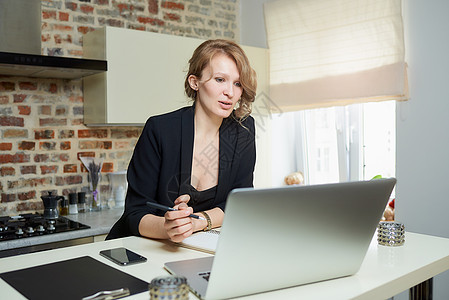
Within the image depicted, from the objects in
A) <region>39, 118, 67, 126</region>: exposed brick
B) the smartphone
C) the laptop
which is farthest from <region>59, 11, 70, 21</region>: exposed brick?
the laptop

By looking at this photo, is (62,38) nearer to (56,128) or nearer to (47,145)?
(56,128)

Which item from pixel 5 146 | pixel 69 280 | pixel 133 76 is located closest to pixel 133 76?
pixel 133 76

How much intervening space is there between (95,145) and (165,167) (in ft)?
5.48

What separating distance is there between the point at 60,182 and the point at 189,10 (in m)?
1.74

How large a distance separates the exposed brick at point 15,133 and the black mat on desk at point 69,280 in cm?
192

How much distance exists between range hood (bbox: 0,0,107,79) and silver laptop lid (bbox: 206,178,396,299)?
6.49 ft

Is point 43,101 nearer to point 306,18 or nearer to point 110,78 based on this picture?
point 110,78

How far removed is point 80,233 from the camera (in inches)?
99.8

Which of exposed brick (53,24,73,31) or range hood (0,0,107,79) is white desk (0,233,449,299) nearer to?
range hood (0,0,107,79)

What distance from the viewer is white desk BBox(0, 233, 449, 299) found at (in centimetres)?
104

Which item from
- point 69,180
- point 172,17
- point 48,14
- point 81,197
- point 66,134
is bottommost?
point 81,197

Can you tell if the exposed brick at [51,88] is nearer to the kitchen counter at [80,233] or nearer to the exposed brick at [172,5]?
the kitchen counter at [80,233]

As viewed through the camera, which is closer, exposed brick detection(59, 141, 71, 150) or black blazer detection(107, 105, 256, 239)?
black blazer detection(107, 105, 256, 239)

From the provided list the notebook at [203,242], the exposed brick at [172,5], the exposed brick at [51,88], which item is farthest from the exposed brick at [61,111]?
the notebook at [203,242]
